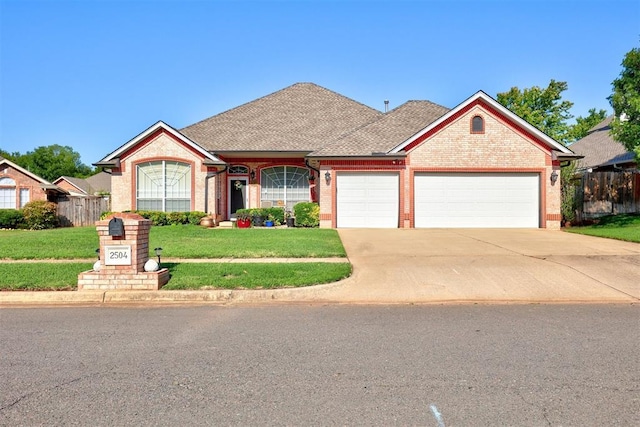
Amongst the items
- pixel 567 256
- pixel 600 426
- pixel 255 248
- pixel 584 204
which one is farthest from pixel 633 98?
pixel 600 426

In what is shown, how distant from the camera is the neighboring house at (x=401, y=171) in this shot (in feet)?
62.3

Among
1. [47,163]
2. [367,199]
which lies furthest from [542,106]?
[47,163]

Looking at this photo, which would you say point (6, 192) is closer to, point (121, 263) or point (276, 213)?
point (276, 213)

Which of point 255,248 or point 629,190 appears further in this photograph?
point 629,190

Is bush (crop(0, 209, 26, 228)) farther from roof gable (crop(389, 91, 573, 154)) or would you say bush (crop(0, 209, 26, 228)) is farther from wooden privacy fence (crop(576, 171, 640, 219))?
wooden privacy fence (crop(576, 171, 640, 219))

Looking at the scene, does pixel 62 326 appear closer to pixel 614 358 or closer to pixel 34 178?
pixel 614 358

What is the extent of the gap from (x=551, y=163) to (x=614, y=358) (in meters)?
16.6

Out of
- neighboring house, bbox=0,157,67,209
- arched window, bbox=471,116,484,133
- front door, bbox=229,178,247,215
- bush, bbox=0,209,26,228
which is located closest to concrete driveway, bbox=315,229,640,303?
arched window, bbox=471,116,484,133

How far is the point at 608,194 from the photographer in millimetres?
20625

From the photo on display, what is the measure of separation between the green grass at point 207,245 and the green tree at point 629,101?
1295cm

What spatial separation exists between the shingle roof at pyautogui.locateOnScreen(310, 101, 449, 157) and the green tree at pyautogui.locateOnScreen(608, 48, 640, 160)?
7351 millimetres

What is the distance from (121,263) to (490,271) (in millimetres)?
7047

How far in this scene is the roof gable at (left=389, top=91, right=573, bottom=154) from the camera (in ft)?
61.8

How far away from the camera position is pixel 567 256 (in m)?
10.7
